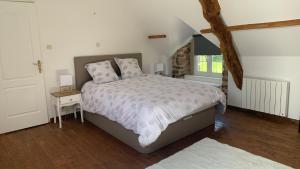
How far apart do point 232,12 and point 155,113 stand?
75.7 inches

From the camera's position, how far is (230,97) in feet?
14.3

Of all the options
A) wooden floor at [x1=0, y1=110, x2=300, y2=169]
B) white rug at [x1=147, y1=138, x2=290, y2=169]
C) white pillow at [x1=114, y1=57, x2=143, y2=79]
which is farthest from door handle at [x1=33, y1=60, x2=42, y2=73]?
white rug at [x1=147, y1=138, x2=290, y2=169]

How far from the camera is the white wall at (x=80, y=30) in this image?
3.75 metres

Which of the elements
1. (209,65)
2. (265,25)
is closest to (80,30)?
(209,65)

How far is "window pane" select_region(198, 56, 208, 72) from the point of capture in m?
5.17

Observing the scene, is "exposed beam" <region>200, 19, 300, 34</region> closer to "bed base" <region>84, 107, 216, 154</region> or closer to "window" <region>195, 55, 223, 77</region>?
"bed base" <region>84, 107, 216, 154</region>

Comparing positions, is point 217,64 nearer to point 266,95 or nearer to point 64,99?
point 266,95

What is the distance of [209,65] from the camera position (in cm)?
508

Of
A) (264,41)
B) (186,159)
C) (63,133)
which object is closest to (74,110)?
(63,133)

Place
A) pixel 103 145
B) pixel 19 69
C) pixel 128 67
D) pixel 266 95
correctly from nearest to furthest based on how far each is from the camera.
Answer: pixel 103 145 → pixel 19 69 → pixel 266 95 → pixel 128 67

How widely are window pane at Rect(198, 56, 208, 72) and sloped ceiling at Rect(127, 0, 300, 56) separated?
0.66m

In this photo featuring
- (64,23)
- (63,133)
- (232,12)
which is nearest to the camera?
(232,12)

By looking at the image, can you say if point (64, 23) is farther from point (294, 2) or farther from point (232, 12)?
point (294, 2)

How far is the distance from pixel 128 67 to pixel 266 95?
8.48 feet
